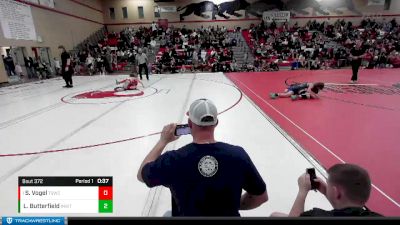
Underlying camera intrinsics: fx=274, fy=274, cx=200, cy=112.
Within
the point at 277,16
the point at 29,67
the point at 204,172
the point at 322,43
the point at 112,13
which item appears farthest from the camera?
the point at 112,13

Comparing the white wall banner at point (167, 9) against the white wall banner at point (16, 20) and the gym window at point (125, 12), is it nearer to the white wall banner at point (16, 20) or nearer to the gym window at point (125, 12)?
the gym window at point (125, 12)

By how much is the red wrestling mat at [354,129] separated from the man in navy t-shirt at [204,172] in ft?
5.38

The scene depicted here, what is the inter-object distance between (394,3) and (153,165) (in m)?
32.1

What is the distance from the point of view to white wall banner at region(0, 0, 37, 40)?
13.8 m

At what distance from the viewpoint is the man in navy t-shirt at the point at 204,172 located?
1427 millimetres

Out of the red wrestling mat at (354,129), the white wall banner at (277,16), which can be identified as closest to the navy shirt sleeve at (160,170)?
the red wrestling mat at (354,129)

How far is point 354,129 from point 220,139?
2173mm

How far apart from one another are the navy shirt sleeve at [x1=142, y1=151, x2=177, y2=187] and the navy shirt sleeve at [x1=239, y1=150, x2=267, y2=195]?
15.9 inches

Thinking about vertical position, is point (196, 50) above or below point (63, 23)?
below

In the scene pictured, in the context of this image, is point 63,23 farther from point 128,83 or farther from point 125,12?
point 128,83

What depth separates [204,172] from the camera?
142 centimetres
